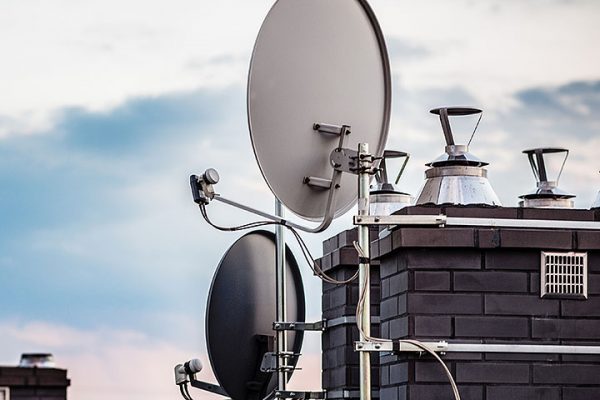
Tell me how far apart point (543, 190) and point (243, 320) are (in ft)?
6.29

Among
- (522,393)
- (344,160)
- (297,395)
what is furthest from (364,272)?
(297,395)

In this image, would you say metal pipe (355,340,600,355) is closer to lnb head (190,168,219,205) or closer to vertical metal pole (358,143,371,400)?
vertical metal pole (358,143,371,400)

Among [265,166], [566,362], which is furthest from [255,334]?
[566,362]

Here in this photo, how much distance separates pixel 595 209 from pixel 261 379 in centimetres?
249

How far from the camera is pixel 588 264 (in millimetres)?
5836

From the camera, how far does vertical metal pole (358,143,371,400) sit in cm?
558

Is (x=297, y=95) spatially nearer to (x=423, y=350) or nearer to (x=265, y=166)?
(x=265, y=166)

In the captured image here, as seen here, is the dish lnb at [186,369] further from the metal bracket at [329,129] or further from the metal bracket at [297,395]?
the metal bracket at [329,129]

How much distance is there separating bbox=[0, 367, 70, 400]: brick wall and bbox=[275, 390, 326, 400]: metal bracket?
7907mm

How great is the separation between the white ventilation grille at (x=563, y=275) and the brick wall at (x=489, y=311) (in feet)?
0.10

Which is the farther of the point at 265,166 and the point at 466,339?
the point at 265,166

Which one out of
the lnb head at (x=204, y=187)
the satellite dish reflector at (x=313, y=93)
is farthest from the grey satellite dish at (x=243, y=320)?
the lnb head at (x=204, y=187)

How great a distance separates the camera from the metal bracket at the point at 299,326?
718 centimetres

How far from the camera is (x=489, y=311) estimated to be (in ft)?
18.7
